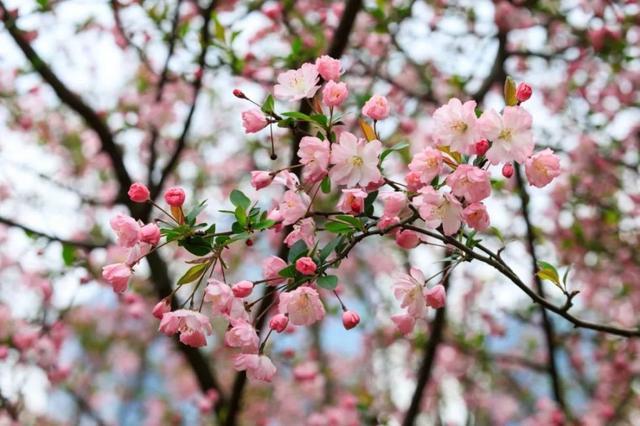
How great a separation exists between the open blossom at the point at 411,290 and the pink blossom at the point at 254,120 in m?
0.39

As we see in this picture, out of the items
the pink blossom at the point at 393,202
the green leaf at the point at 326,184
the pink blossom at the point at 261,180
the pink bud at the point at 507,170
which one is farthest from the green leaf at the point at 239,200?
the pink bud at the point at 507,170

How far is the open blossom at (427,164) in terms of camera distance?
131 cm

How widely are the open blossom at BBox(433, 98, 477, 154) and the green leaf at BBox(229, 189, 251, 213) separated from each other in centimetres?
36

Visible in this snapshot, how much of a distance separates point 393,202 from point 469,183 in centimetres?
14

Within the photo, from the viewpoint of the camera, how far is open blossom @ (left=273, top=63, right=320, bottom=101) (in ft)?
4.58

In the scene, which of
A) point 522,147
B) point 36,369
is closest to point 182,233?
point 522,147

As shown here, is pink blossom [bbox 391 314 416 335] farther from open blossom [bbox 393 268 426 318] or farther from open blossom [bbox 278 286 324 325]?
open blossom [bbox 278 286 324 325]

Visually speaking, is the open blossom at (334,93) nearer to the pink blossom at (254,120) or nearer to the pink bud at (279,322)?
the pink blossom at (254,120)

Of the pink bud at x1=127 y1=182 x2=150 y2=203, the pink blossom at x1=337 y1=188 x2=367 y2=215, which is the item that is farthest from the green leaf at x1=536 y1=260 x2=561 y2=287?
the pink bud at x1=127 y1=182 x2=150 y2=203

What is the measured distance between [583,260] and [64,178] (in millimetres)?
3459

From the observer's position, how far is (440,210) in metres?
1.27

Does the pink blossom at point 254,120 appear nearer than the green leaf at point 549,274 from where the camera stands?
Yes

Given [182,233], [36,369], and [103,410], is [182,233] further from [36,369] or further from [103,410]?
[103,410]

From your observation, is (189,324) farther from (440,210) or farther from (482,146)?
(482,146)
